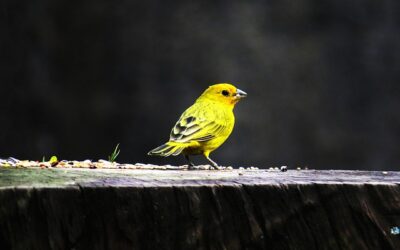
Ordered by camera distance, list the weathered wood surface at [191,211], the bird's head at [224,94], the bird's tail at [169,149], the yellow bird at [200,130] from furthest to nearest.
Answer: the bird's head at [224,94], the yellow bird at [200,130], the bird's tail at [169,149], the weathered wood surface at [191,211]

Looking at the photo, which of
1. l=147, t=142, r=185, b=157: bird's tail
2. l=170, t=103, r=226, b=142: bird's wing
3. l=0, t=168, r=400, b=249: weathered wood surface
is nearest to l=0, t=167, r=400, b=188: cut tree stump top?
l=0, t=168, r=400, b=249: weathered wood surface

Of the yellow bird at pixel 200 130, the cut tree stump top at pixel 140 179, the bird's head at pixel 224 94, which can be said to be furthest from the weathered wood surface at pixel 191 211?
the bird's head at pixel 224 94

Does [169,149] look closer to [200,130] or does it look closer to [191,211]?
[200,130]

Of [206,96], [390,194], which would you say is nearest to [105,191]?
[390,194]

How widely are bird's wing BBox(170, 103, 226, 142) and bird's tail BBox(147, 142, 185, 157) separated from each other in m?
0.03

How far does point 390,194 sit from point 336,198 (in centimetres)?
13

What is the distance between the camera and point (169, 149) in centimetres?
266

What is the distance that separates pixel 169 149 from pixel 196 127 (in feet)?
0.69

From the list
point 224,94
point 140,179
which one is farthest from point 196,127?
point 140,179

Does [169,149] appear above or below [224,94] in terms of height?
below

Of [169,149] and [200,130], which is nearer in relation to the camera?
[169,149]

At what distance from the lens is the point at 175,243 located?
1.37 m

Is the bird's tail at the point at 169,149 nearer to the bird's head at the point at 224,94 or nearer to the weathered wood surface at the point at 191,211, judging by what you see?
the bird's head at the point at 224,94

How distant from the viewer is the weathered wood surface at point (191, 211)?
4.16 ft
